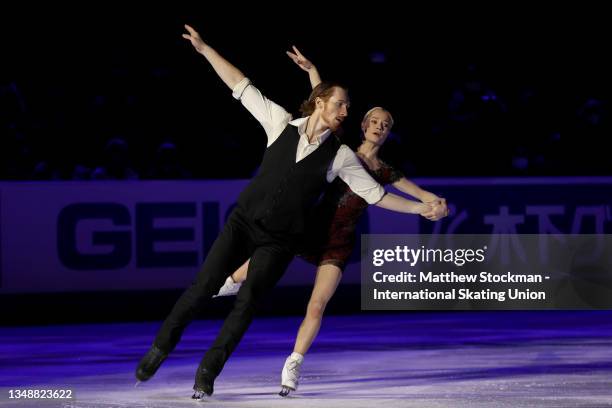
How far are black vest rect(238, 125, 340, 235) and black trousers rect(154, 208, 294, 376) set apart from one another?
0.08 meters

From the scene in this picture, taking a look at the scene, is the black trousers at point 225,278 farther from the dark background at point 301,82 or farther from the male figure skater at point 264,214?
the dark background at point 301,82

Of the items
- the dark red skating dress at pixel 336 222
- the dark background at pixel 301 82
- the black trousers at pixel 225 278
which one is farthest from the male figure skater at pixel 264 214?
the dark background at pixel 301 82

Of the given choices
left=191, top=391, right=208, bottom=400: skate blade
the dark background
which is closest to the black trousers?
left=191, top=391, right=208, bottom=400: skate blade

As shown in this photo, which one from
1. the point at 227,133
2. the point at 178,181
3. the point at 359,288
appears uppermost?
the point at 227,133

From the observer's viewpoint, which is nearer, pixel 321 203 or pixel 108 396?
pixel 108 396

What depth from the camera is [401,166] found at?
11109 millimetres

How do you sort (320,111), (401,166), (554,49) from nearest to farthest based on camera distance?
1. (320,111)
2. (401,166)
3. (554,49)

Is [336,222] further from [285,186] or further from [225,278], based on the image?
[225,278]

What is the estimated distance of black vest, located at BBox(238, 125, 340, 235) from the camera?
19.0 feet

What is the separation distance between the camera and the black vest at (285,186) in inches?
228

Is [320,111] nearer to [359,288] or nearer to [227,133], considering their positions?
[359,288]

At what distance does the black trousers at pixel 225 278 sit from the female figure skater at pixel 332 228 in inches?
15.3

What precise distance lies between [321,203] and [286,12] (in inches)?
318

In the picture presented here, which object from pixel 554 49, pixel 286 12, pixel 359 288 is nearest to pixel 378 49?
pixel 286 12
